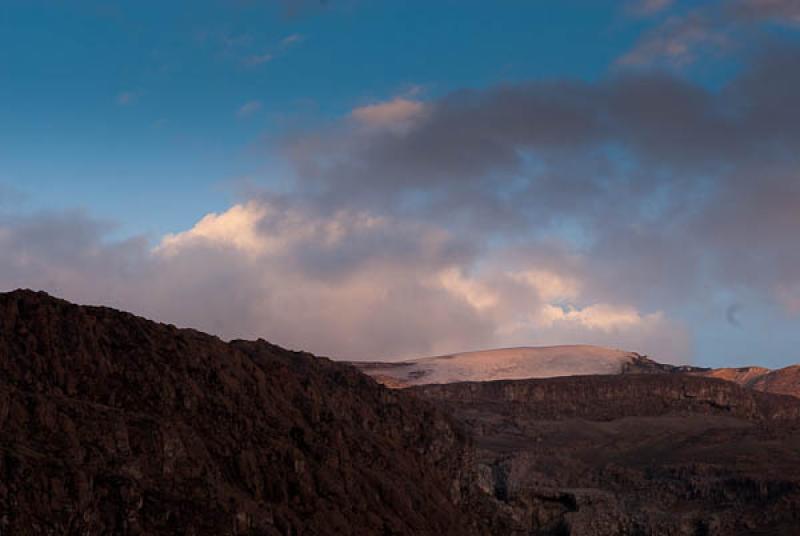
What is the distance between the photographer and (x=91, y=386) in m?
88.9

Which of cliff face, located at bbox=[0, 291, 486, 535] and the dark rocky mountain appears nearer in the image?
cliff face, located at bbox=[0, 291, 486, 535]

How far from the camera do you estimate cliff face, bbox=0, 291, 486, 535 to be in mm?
72812

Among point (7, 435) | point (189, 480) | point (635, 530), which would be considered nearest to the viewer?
point (7, 435)

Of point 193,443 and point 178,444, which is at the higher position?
point 193,443

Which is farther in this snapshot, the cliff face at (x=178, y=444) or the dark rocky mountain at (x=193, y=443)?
the dark rocky mountain at (x=193, y=443)

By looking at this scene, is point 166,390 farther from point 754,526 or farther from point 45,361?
point 754,526

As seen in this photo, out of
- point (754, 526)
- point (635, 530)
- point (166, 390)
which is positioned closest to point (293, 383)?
point (166, 390)

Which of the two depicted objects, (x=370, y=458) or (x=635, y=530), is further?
(x=635, y=530)

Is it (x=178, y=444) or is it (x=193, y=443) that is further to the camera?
(x=193, y=443)

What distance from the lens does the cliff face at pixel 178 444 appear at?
72.8 metres

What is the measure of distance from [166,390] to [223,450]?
552 cm

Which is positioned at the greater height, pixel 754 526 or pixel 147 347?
pixel 147 347

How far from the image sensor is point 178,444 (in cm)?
8206

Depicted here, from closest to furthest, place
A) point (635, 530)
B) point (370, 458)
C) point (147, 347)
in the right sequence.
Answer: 1. point (147, 347)
2. point (370, 458)
3. point (635, 530)
